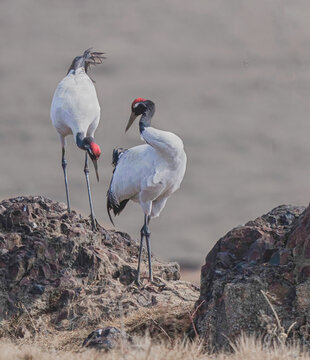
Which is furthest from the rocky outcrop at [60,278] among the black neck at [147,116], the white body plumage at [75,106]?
the white body plumage at [75,106]

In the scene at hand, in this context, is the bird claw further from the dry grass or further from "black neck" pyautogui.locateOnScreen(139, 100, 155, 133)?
the dry grass

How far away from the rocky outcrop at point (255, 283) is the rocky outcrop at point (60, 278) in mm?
2097

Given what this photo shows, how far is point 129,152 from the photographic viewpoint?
13.5 meters

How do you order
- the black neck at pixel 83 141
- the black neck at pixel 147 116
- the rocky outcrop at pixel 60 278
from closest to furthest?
the rocky outcrop at pixel 60 278 → the black neck at pixel 147 116 → the black neck at pixel 83 141

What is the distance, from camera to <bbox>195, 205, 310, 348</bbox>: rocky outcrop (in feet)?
28.9

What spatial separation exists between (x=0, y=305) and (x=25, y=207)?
6.28 feet

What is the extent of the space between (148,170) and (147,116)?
104 cm

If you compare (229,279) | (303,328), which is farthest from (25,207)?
(303,328)

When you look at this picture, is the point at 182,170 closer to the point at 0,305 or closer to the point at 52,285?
the point at 52,285

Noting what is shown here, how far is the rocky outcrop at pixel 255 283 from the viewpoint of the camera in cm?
882

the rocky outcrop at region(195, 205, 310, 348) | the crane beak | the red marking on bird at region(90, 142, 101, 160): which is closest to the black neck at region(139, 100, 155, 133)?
the crane beak

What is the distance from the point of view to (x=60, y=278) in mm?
12242

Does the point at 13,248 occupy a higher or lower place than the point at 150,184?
lower

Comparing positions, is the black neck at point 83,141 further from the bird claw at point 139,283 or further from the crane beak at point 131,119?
the bird claw at point 139,283
